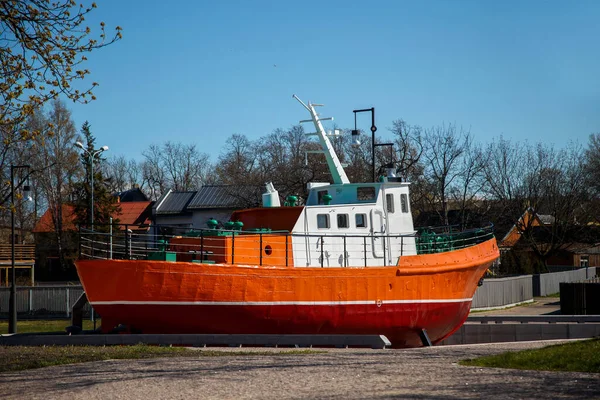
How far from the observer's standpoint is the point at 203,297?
17719 millimetres

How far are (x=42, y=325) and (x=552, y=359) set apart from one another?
82.4 feet

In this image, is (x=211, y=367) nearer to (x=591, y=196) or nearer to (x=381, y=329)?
(x=381, y=329)

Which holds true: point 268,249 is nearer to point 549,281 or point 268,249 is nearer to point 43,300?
point 43,300

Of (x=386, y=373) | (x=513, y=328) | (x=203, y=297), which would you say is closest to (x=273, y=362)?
(x=386, y=373)

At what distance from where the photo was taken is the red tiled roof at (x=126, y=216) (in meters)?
66.8

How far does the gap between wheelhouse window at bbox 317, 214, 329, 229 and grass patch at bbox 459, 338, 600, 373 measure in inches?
324

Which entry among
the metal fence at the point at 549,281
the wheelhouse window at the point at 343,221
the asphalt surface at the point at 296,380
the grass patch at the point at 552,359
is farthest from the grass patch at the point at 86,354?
the metal fence at the point at 549,281

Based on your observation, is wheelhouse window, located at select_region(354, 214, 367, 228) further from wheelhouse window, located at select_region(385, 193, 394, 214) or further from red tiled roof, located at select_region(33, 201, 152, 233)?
red tiled roof, located at select_region(33, 201, 152, 233)

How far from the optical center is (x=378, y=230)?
72.7 feet

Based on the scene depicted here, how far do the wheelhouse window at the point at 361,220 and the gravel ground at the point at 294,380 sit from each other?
7995 millimetres

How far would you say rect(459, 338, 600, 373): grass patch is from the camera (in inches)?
465

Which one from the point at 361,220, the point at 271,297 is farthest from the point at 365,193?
the point at 271,297

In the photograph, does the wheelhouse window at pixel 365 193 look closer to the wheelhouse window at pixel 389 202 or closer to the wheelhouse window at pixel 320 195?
the wheelhouse window at pixel 389 202

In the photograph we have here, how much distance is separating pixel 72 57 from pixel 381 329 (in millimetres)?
10932
